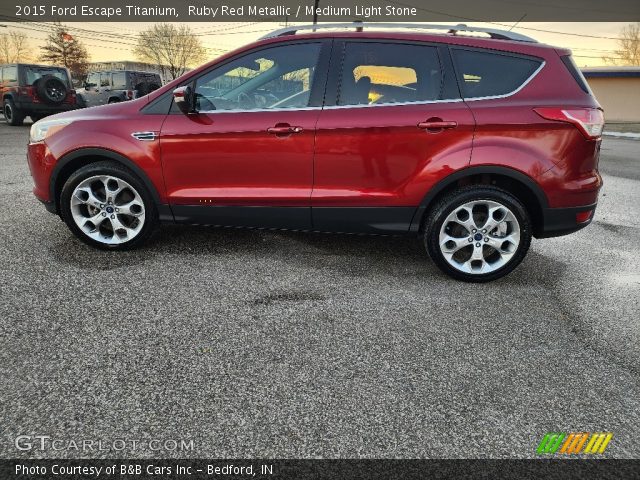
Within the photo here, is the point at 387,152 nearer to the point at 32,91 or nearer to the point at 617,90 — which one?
the point at 32,91

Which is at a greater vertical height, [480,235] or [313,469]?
[480,235]

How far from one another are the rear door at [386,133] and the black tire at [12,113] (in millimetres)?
15214

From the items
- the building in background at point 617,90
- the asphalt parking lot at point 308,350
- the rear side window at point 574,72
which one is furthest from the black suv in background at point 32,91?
the building in background at point 617,90

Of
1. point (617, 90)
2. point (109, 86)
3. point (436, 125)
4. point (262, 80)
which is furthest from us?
point (617, 90)

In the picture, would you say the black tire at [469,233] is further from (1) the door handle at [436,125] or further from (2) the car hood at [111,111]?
(2) the car hood at [111,111]

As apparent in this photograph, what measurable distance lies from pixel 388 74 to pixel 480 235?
140 centimetres

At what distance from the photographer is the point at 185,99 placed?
356 centimetres

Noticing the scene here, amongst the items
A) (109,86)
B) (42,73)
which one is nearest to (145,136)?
(42,73)

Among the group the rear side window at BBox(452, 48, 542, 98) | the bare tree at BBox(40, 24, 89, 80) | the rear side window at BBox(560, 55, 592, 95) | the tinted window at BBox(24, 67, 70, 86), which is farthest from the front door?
the bare tree at BBox(40, 24, 89, 80)

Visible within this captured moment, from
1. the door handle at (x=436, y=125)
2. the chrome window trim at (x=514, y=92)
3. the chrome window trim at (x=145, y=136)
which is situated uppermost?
the chrome window trim at (x=514, y=92)

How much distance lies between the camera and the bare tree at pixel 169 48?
62938mm

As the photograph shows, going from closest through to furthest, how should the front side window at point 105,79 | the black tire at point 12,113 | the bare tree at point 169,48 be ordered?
the black tire at point 12,113 < the front side window at point 105,79 < the bare tree at point 169,48

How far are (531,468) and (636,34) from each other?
267 ft

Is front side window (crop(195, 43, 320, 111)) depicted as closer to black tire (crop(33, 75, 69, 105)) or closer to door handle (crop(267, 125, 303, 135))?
door handle (crop(267, 125, 303, 135))
